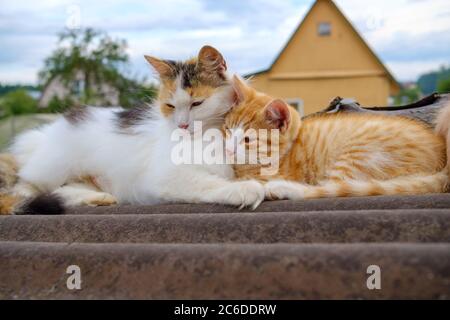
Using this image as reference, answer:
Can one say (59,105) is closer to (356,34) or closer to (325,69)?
(325,69)

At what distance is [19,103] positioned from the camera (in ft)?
46.5

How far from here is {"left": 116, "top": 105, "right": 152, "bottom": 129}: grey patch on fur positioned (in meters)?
2.11

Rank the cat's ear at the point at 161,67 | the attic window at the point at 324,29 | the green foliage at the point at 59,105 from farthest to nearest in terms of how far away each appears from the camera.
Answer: the attic window at the point at 324,29 → the green foliage at the point at 59,105 → the cat's ear at the point at 161,67

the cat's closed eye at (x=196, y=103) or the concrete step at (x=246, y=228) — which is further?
the cat's closed eye at (x=196, y=103)

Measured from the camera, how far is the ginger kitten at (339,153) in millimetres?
1543

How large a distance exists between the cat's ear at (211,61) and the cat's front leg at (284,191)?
0.55 m

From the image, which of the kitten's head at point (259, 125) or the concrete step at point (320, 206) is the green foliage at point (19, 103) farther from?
the concrete step at point (320, 206)

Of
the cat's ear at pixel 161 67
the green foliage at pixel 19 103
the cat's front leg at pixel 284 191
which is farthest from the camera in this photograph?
the green foliage at pixel 19 103

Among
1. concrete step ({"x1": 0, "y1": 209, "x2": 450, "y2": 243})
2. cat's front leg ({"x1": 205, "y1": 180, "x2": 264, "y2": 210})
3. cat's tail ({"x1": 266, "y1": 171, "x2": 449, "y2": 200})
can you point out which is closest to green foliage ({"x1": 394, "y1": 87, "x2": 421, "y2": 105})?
cat's tail ({"x1": 266, "y1": 171, "x2": 449, "y2": 200})

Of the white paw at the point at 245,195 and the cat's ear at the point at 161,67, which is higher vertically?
the cat's ear at the point at 161,67

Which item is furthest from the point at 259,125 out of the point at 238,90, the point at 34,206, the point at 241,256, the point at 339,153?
the point at 241,256

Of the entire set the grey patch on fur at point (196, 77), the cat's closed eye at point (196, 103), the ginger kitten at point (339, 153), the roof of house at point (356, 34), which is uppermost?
the roof of house at point (356, 34)

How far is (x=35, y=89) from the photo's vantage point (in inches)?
482

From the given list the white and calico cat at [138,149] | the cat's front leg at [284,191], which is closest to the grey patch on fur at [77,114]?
the white and calico cat at [138,149]
